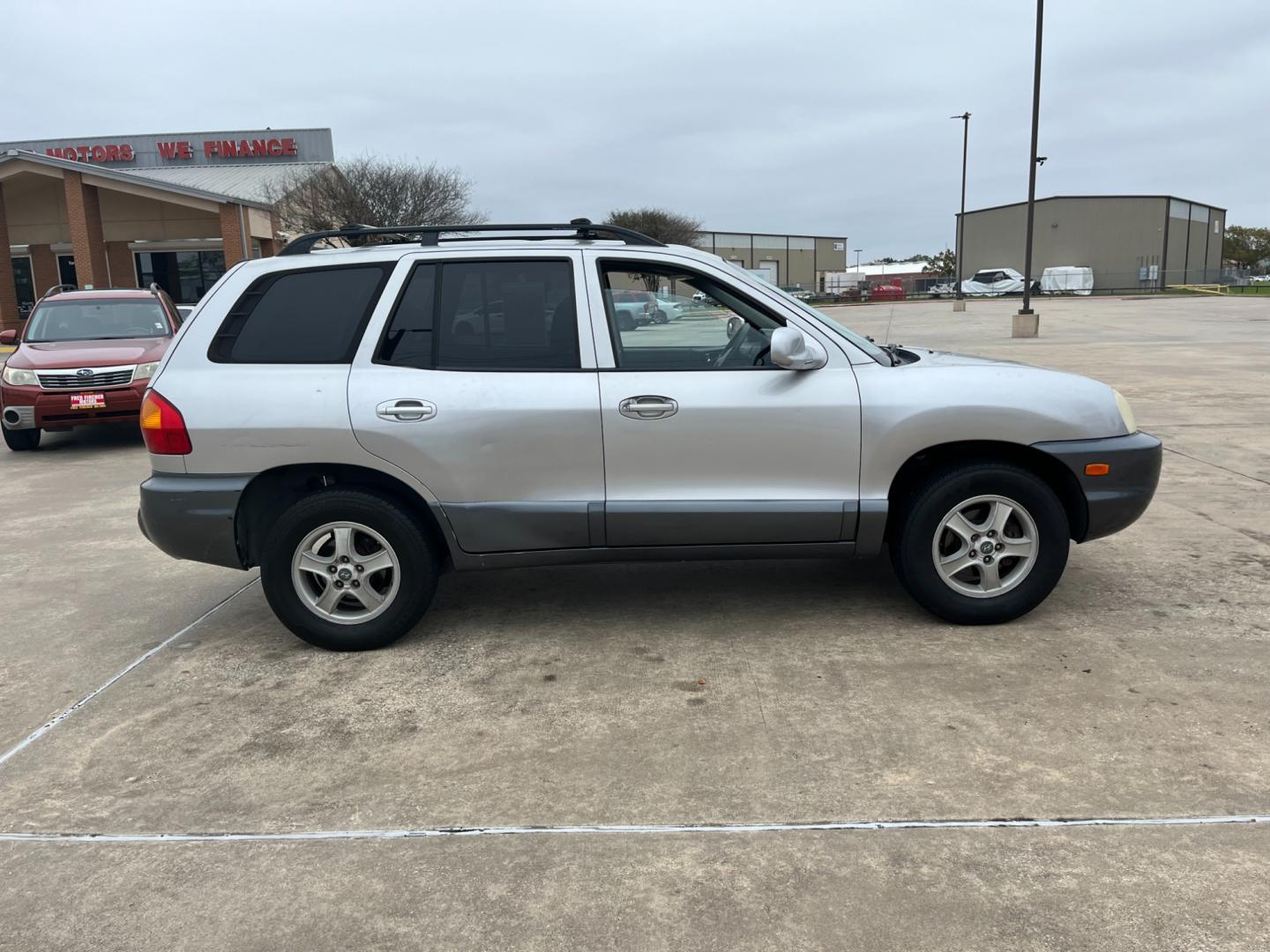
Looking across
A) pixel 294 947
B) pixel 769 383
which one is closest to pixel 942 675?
pixel 769 383

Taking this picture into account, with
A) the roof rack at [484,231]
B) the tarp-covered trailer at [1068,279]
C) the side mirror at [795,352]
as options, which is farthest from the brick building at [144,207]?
the tarp-covered trailer at [1068,279]

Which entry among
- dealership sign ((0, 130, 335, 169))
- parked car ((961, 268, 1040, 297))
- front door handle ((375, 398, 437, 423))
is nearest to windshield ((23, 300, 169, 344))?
front door handle ((375, 398, 437, 423))

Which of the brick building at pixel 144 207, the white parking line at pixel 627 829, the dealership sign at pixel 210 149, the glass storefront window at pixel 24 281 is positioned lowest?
the white parking line at pixel 627 829

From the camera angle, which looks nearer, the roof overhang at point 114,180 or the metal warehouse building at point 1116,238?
the roof overhang at point 114,180

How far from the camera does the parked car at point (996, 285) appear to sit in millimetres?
67062

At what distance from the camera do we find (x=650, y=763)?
3.41 metres

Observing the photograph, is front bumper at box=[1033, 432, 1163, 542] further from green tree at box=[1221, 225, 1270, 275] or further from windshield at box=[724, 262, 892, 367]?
green tree at box=[1221, 225, 1270, 275]

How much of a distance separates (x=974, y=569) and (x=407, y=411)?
2661mm

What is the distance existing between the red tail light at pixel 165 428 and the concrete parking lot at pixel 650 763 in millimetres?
989

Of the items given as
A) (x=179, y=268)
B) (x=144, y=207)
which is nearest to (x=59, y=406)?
(x=144, y=207)

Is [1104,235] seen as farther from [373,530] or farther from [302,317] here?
[373,530]

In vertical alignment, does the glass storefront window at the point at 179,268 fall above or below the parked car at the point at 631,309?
above

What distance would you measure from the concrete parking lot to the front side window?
1289mm

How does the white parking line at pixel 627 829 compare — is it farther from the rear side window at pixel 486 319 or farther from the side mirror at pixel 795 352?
the rear side window at pixel 486 319
